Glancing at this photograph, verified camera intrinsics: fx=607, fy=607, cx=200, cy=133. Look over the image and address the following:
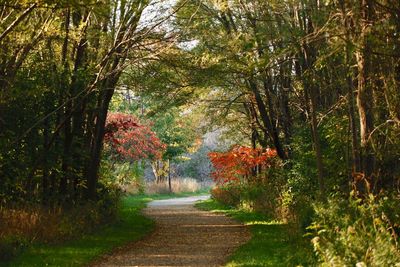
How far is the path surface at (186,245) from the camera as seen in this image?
1109 centimetres

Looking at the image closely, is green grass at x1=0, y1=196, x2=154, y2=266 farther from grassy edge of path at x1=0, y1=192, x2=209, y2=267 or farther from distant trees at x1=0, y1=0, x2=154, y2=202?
distant trees at x1=0, y1=0, x2=154, y2=202

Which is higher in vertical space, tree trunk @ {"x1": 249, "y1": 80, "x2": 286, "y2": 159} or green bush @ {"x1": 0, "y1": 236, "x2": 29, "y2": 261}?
tree trunk @ {"x1": 249, "y1": 80, "x2": 286, "y2": 159}

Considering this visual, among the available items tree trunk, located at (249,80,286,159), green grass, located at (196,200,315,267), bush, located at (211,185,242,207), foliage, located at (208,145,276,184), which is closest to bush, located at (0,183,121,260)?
green grass, located at (196,200,315,267)

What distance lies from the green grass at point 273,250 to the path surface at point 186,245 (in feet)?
1.02

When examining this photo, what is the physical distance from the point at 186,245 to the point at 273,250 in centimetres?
243

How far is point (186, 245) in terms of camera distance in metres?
13.5

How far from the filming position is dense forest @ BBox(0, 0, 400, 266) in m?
9.55

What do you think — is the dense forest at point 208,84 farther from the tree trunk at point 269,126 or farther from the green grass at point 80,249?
the green grass at point 80,249

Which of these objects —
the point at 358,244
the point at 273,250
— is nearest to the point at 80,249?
the point at 273,250

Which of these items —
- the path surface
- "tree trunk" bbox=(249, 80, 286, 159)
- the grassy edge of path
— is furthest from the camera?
"tree trunk" bbox=(249, 80, 286, 159)

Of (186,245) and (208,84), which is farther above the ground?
(208,84)

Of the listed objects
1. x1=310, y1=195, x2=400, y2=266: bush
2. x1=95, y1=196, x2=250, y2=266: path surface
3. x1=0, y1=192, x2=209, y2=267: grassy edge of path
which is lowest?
x1=95, y1=196, x2=250, y2=266: path surface

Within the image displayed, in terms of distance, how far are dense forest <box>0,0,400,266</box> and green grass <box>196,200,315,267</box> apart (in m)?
0.44

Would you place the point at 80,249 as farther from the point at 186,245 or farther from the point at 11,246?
the point at 186,245
